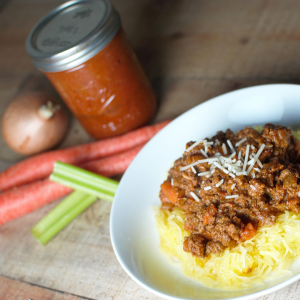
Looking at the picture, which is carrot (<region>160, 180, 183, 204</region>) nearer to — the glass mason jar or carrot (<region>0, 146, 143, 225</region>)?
carrot (<region>0, 146, 143, 225</region>)

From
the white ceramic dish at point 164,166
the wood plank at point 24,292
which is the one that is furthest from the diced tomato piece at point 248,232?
the wood plank at point 24,292

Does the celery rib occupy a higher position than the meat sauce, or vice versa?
the meat sauce

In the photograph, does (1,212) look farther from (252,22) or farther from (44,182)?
(252,22)

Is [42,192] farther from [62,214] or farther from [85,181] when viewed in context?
[85,181]

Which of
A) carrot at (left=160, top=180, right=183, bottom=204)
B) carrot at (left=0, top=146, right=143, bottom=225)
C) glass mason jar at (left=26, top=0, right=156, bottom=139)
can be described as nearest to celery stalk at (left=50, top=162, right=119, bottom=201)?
carrot at (left=0, top=146, right=143, bottom=225)

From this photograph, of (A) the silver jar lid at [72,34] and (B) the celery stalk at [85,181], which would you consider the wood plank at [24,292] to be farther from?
(A) the silver jar lid at [72,34]

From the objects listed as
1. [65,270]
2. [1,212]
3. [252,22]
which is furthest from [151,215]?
[252,22]
